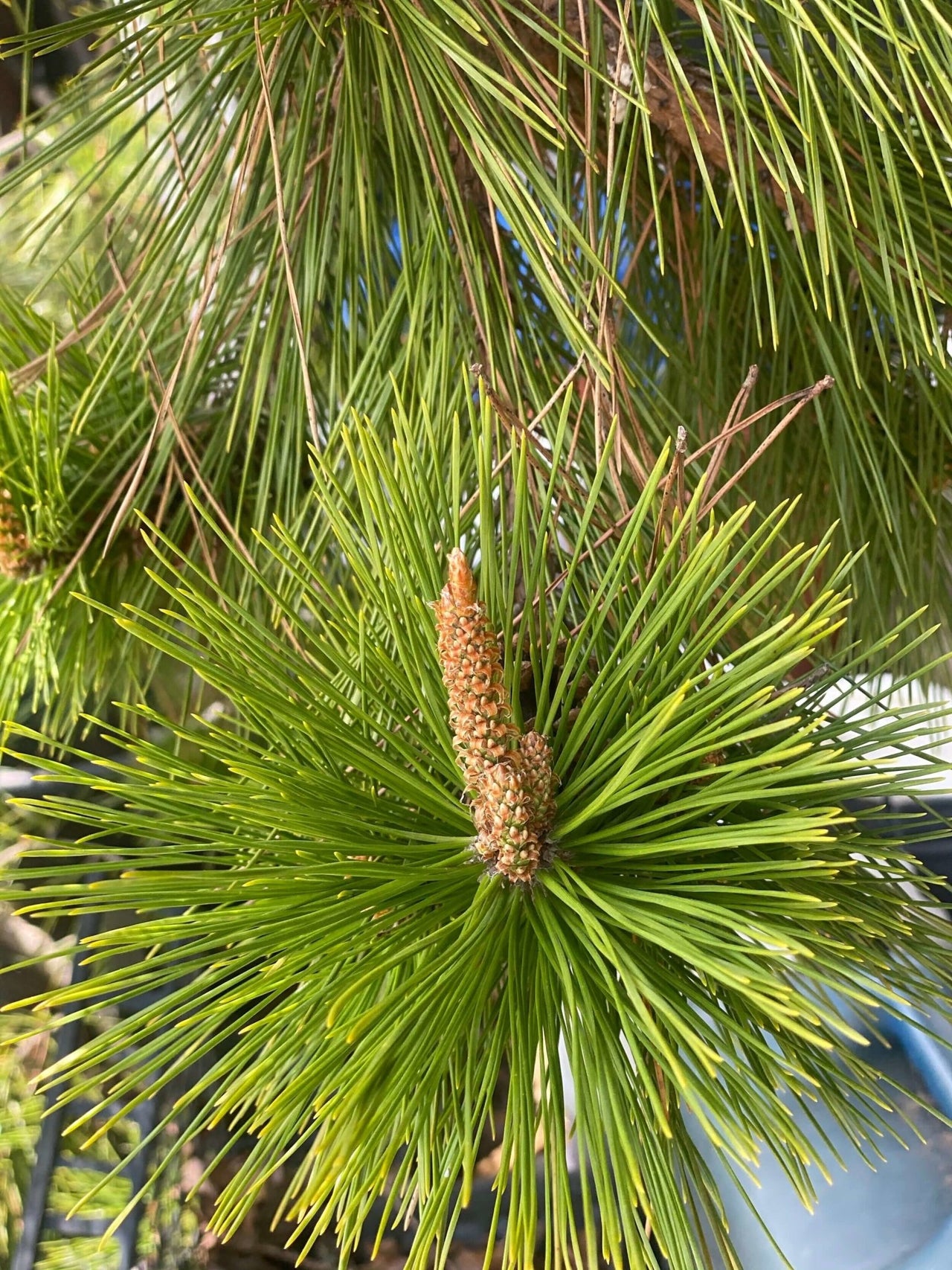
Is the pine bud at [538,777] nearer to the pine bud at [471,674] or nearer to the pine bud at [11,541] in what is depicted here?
the pine bud at [471,674]

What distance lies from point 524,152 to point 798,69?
3.5 inches

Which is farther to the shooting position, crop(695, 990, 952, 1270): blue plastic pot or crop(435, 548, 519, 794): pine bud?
crop(695, 990, 952, 1270): blue plastic pot

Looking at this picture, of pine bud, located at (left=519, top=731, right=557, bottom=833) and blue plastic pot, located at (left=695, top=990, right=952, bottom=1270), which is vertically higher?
pine bud, located at (left=519, top=731, right=557, bottom=833)

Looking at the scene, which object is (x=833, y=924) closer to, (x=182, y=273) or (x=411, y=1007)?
(x=411, y=1007)

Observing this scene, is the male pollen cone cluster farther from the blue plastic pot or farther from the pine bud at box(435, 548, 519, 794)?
the blue plastic pot

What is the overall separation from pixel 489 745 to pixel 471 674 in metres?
0.02

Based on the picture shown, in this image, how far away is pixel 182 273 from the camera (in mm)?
347

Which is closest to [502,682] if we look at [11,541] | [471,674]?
[471,674]

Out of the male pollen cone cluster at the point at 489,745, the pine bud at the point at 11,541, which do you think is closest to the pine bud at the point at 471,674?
the male pollen cone cluster at the point at 489,745

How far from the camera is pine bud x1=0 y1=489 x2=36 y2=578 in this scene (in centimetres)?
40

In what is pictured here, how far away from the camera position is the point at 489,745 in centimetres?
23

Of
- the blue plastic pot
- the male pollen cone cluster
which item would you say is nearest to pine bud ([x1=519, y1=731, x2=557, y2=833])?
the male pollen cone cluster

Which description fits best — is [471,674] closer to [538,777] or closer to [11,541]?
[538,777]

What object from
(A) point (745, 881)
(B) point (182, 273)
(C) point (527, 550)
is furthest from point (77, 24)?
(A) point (745, 881)
